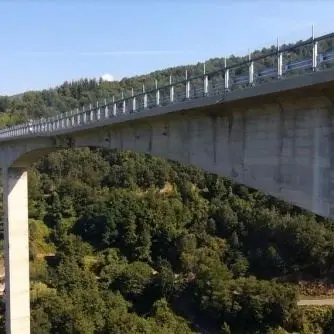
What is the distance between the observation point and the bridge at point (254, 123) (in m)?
7.93

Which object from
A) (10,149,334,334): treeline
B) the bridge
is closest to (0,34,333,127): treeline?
(10,149,334,334): treeline

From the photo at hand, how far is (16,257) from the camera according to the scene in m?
24.3

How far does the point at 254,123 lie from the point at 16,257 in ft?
56.9

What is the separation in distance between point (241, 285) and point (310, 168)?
24792 mm

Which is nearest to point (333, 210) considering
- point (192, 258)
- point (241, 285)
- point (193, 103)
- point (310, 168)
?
point (310, 168)

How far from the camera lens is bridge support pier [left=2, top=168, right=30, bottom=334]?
76.7 ft

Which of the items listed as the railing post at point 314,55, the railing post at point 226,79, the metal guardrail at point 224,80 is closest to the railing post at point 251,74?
the metal guardrail at point 224,80

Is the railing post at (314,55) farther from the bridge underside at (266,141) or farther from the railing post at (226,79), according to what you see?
the railing post at (226,79)

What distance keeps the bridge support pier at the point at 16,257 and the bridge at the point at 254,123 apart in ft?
30.6

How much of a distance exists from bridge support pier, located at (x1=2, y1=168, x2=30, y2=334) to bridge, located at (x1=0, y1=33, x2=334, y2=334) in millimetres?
9325

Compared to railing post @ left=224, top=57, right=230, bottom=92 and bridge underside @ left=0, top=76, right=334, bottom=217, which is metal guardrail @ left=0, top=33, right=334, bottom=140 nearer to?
railing post @ left=224, top=57, right=230, bottom=92

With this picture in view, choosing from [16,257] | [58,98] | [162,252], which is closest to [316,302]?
[162,252]

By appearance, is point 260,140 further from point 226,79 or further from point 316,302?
point 316,302

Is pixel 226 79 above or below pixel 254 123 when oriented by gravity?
above
